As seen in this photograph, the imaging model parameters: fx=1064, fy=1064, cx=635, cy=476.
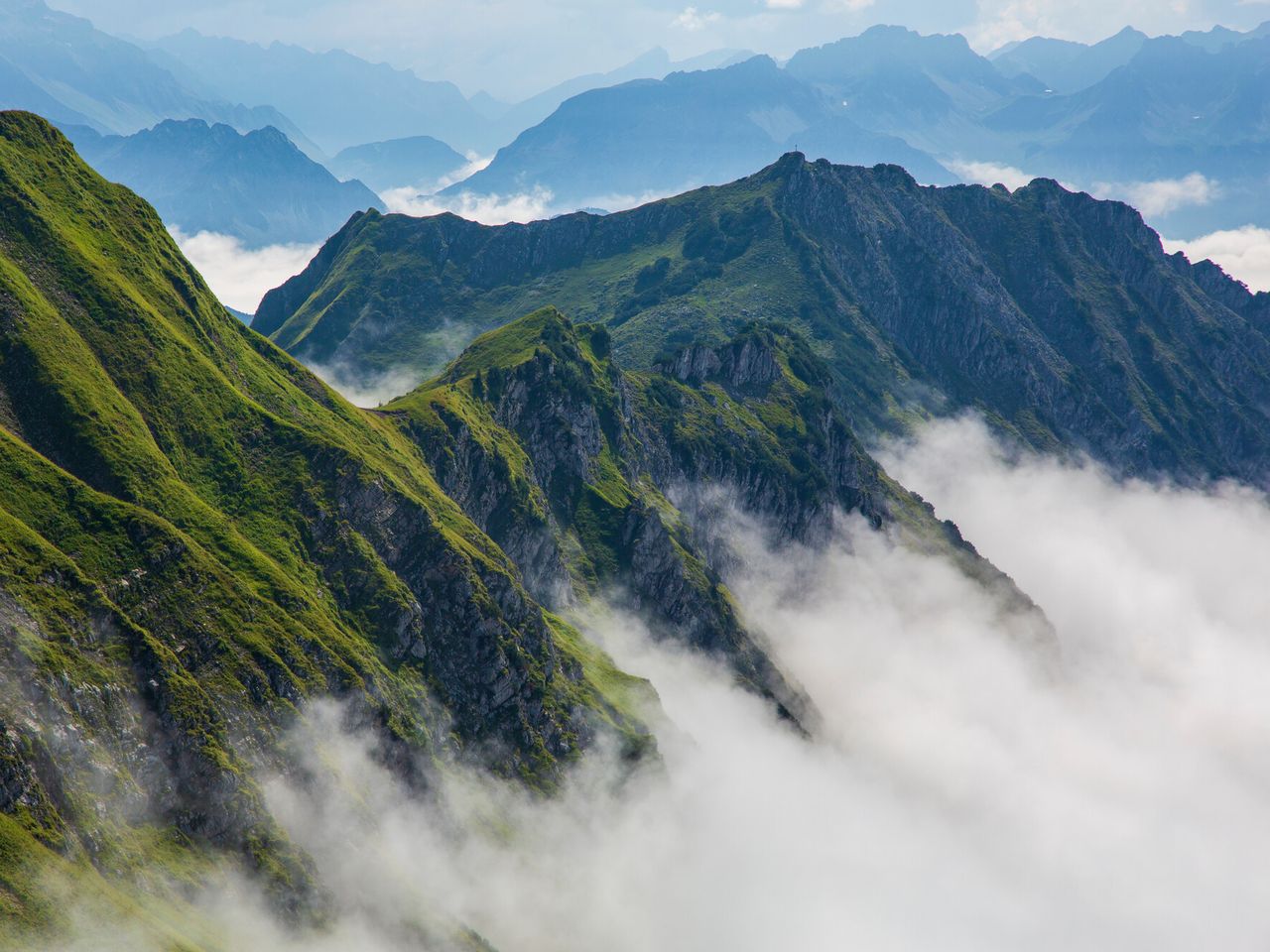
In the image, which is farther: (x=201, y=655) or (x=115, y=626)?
(x=201, y=655)

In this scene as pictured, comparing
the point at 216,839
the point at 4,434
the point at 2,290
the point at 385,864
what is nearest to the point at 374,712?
the point at 385,864

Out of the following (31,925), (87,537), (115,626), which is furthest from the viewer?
(87,537)

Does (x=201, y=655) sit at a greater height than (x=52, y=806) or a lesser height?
Result: greater

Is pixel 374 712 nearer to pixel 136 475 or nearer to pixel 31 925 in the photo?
pixel 136 475

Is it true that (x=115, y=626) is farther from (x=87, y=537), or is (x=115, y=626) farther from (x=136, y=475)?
(x=136, y=475)

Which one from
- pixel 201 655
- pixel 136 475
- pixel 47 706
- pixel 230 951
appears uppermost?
pixel 136 475

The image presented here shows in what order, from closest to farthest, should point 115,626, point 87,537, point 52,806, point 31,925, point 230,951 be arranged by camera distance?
point 31,925
point 52,806
point 230,951
point 115,626
point 87,537

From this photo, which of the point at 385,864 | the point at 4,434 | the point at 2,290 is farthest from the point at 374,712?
the point at 2,290

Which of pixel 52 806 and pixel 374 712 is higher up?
pixel 374 712

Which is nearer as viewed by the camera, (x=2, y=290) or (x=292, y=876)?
(x=292, y=876)
